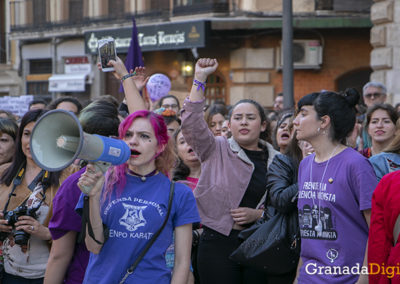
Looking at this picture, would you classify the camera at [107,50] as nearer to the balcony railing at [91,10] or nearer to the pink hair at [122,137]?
the pink hair at [122,137]

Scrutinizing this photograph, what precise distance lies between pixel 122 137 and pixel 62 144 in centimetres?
74

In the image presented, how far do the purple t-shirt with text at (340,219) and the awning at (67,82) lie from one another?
2021 cm

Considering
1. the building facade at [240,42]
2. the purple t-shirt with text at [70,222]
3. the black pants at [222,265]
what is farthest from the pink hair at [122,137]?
the building facade at [240,42]

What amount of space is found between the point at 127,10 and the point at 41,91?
202 inches

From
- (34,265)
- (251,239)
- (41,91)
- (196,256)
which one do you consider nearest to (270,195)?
(251,239)

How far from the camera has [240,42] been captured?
19.6 meters

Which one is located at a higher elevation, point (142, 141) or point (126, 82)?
point (126, 82)

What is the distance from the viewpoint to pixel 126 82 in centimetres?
494

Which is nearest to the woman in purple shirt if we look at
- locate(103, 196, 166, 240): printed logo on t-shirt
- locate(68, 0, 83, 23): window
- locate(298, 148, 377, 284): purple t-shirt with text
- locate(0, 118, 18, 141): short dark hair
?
locate(298, 148, 377, 284): purple t-shirt with text

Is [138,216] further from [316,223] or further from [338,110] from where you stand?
[338,110]

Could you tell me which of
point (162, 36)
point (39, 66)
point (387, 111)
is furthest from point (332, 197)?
point (39, 66)

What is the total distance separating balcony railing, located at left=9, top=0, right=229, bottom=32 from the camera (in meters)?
20.5

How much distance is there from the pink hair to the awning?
20293 mm

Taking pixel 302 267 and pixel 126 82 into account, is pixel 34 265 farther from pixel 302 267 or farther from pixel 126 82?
pixel 302 267
